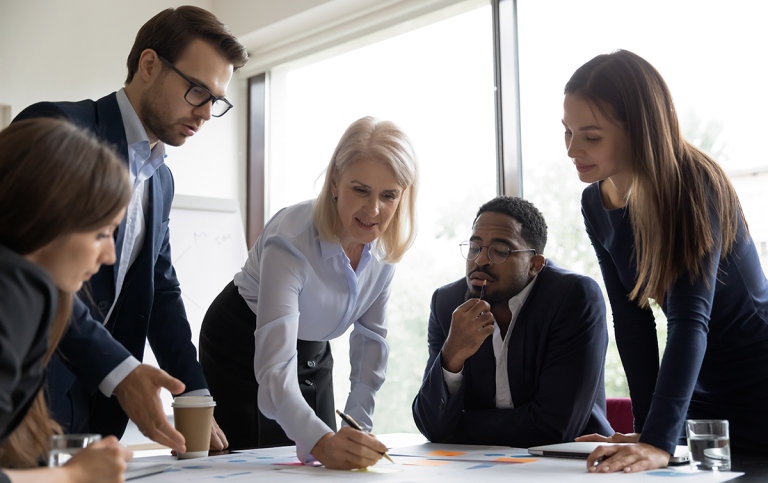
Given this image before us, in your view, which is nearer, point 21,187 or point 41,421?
point 21,187

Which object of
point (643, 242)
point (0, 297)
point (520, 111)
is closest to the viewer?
point (0, 297)

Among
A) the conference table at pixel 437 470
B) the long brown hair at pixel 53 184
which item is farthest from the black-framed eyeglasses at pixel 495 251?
the long brown hair at pixel 53 184

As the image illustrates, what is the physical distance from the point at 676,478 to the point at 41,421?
106 cm

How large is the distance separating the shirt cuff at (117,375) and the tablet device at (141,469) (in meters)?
0.15

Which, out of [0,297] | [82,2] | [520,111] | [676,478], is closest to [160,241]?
[0,297]

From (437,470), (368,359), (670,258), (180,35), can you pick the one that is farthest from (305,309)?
(670,258)

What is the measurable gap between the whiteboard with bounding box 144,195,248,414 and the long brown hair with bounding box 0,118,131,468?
303 cm

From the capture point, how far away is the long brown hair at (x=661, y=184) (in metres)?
1.67

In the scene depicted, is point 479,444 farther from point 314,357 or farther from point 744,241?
point 744,241

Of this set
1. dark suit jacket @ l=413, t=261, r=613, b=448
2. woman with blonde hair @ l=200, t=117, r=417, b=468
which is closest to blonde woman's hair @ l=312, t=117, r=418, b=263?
woman with blonde hair @ l=200, t=117, r=417, b=468

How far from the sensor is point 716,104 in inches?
121

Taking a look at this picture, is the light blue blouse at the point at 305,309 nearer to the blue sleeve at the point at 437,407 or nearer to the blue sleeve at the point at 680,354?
the blue sleeve at the point at 437,407

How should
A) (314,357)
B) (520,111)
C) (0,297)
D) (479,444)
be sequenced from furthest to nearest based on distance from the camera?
(520,111) → (314,357) → (479,444) → (0,297)

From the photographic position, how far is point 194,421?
5.73 ft
